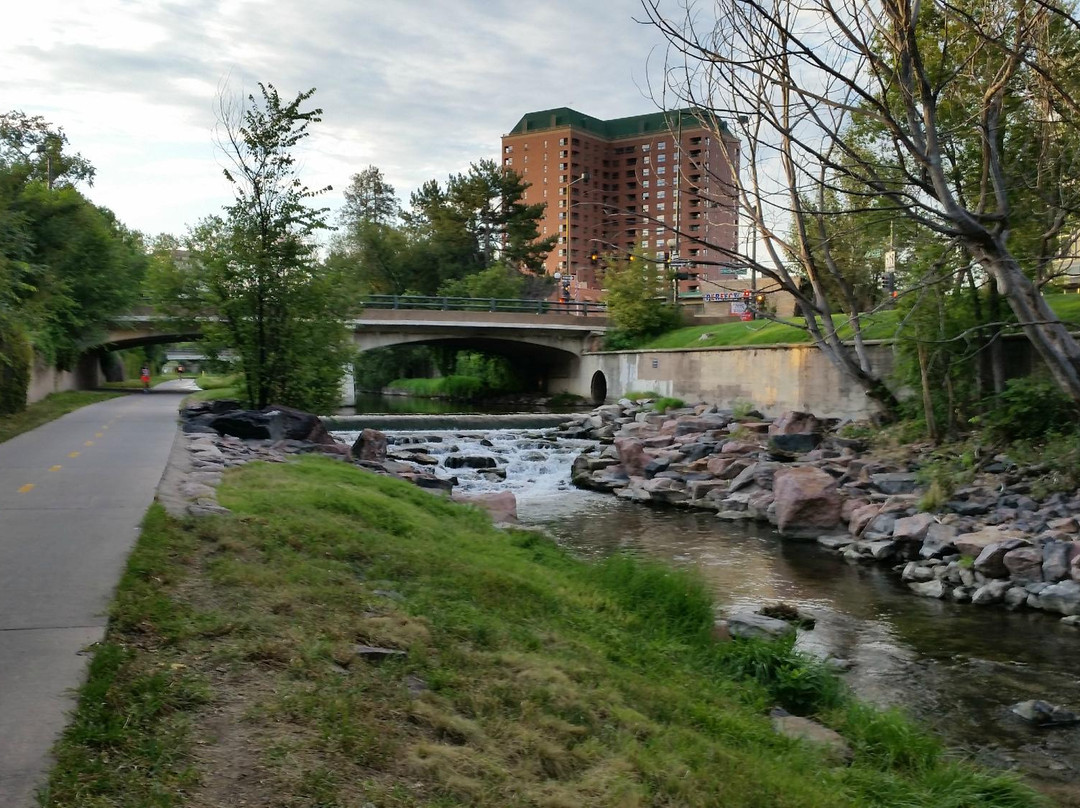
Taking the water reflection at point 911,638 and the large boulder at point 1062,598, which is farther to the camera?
the large boulder at point 1062,598

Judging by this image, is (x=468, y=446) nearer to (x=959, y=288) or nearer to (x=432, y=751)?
(x=959, y=288)

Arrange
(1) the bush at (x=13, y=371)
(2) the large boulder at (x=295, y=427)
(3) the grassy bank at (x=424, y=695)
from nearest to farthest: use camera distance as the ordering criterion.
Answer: (3) the grassy bank at (x=424, y=695), (2) the large boulder at (x=295, y=427), (1) the bush at (x=13, y=371)

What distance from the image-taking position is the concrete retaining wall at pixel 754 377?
25672 mm

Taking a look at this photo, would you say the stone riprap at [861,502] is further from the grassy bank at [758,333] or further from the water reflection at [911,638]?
the grassy bank at [758,333]

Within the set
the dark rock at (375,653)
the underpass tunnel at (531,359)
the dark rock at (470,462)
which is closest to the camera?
the dark rock at (375,653)

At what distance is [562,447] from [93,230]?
21060 mm

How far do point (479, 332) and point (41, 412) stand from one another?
2431 centimetres

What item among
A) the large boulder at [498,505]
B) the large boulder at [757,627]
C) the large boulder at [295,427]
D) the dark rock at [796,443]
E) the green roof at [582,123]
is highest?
the green roof at [582,123]

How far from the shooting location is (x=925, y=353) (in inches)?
742

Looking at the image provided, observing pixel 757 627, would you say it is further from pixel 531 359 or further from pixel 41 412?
pixel 531 359

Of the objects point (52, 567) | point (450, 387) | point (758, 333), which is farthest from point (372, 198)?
point (52, 567)

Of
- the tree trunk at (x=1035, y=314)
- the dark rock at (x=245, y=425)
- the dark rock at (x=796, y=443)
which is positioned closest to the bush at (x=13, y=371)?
the dark rock at (x=245, y=425)

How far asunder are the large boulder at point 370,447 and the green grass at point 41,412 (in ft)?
21.1

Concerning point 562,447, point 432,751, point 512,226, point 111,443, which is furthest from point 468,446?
point 512,226
